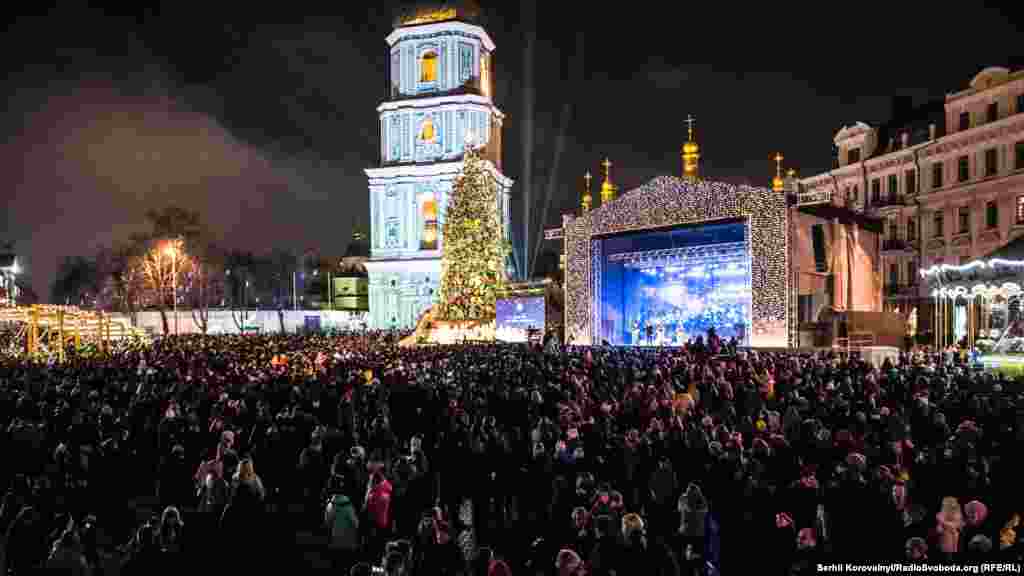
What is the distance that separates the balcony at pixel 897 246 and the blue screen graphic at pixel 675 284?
1437 cm

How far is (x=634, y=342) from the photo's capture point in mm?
34312

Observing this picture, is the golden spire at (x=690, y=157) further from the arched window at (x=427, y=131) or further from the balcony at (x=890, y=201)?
the arched window at (x=427, y=131)

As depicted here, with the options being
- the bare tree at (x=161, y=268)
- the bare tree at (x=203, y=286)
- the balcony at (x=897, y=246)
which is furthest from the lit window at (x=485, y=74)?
the balcony at (x=897, y=246)

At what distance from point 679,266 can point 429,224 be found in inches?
1231

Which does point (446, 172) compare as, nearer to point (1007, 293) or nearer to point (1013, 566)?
point (1007, 293)

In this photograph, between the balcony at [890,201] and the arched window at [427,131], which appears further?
the arched window at [427,131]

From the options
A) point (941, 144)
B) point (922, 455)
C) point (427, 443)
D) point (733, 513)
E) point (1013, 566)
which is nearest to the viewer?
point (1013, 566)

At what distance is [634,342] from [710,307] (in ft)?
12.2

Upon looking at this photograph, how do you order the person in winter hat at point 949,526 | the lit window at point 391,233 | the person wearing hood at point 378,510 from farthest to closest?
the lit window at point 391,233 < the person wearing hood at point 378,510 < the person in winter hat at point 949,526

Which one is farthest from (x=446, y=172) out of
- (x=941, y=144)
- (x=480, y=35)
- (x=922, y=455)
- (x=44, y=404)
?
(x=922, y=455)

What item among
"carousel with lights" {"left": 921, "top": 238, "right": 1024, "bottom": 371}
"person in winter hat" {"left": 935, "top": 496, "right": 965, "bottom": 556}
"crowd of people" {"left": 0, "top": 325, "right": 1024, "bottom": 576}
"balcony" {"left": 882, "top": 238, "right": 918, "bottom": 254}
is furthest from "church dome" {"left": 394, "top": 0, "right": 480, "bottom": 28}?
"person in winter hat" {"left": 935, "top": 496, "right": 965, "bottom": 556}

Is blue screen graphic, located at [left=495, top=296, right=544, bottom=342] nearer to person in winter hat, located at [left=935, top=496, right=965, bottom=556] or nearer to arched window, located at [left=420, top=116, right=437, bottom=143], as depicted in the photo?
arched window, located at [left=420, top=116, right=437, bottom=143]

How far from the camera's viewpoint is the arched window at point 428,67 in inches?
2386

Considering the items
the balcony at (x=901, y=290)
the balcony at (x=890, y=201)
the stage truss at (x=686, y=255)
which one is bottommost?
the balcony at (x=901, y=290)
